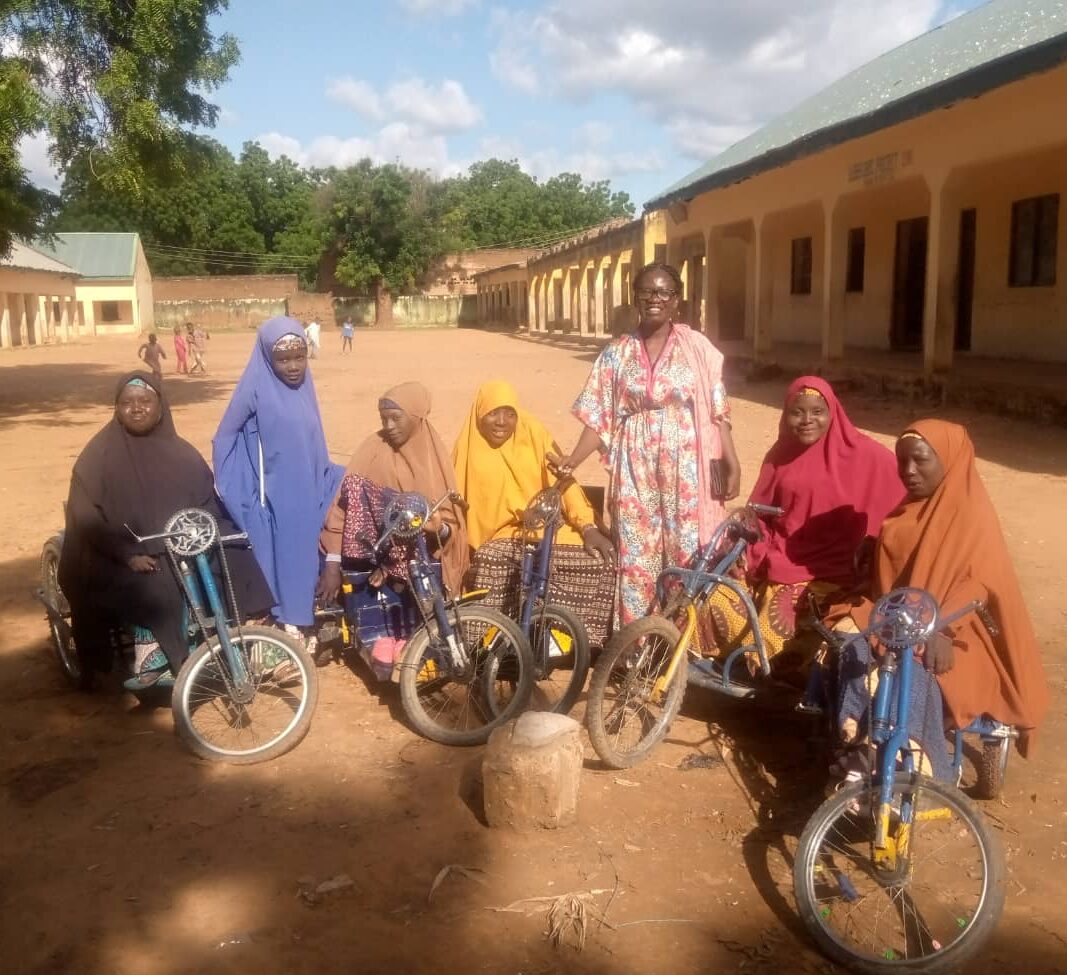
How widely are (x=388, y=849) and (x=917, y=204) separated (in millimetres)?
14236

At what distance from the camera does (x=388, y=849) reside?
3105 mm

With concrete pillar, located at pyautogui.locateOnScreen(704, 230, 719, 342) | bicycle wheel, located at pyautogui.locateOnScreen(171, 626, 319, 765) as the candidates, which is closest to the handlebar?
bicycle wheel, located at pyautogui.locateOnScreen(171, 626, 319, 765)

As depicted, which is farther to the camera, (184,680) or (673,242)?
(673,242)

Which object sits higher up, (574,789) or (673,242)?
(673,242)

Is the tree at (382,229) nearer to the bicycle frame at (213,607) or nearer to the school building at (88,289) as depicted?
the school building at (88,289)

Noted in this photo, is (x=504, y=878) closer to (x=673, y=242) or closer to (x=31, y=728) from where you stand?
(x=31, y=728)

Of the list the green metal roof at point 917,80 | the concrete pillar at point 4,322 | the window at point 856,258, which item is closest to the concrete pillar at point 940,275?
the green metal roof at point 917,80

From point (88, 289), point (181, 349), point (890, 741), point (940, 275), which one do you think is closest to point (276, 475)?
point (890, 741)

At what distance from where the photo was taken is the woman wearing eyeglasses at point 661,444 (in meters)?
4.06

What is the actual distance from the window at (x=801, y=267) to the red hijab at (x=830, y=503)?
1574cm

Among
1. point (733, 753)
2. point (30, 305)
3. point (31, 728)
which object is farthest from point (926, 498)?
point (30, 305)

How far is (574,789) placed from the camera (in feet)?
10.4

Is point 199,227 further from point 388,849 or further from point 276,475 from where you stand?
point 388,849

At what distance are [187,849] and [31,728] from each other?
140cm
